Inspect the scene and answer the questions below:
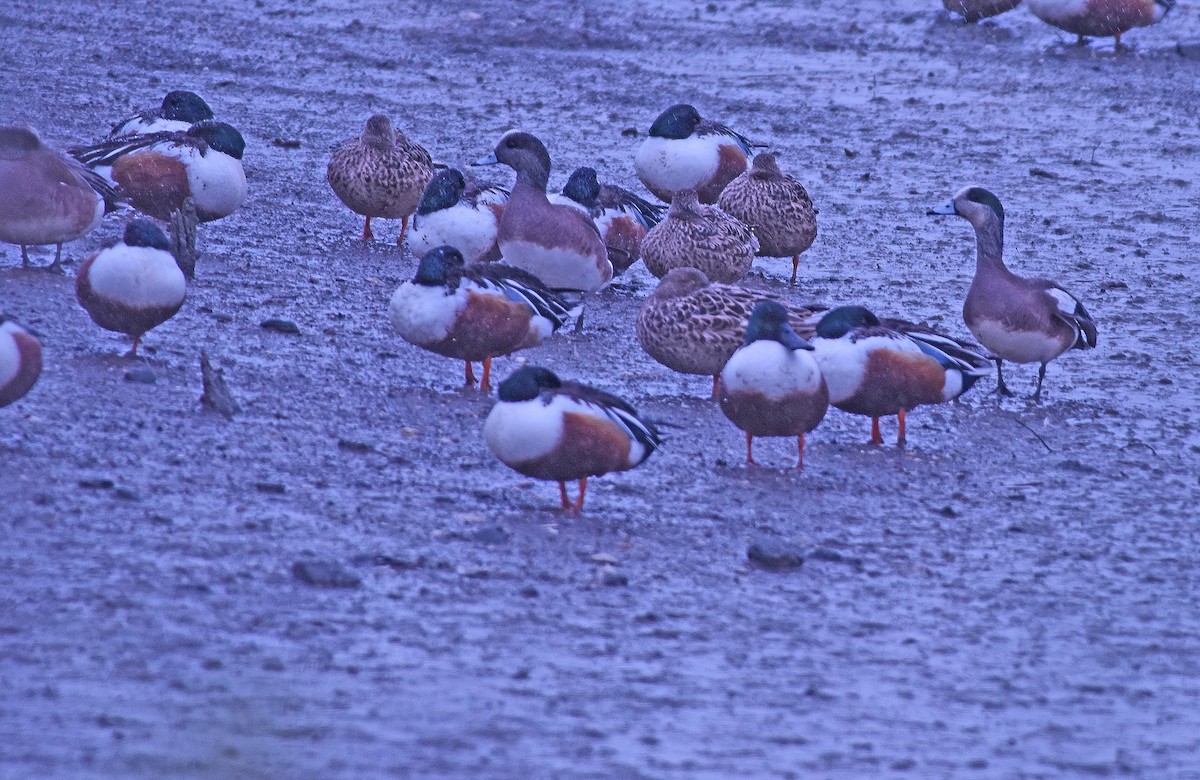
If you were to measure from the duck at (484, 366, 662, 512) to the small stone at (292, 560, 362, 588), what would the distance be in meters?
0.89

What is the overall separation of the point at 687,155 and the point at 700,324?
10.9 feet

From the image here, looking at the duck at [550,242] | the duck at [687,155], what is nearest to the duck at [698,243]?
the duck at [550,242]

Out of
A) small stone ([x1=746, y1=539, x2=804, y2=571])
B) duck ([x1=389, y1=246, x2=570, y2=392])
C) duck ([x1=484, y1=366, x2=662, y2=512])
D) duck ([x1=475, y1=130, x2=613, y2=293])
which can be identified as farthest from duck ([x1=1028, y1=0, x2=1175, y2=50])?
small stone ([x1=746, y1=539, x2=804, y2=571])

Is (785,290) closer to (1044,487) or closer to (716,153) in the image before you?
(716,153)

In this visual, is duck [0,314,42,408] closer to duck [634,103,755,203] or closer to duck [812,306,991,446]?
duck [812,306,991,446]

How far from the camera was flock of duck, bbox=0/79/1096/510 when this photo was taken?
5.96 metres

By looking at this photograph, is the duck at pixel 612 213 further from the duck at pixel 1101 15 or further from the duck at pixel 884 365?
the duck at pixel 1101 15

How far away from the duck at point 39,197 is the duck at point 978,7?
33.0 feet

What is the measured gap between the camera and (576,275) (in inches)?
341

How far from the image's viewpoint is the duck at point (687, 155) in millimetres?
10328

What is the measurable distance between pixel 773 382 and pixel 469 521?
131 centimetres

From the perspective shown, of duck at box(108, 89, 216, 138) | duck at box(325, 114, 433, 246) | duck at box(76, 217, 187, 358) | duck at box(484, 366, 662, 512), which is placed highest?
duck at box(108, 89, 216, 138)


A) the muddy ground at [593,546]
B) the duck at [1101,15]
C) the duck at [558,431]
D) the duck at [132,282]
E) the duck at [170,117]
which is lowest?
the muddy ground at [593,546]

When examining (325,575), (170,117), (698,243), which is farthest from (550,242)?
(325,575)
